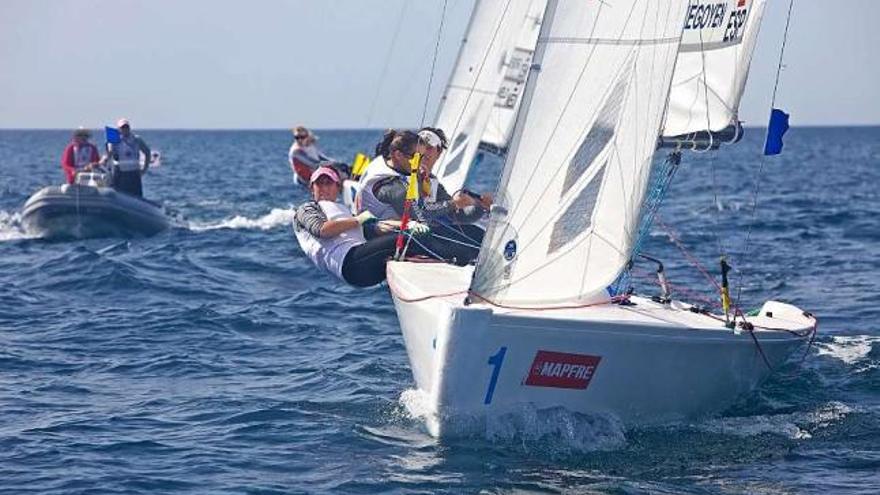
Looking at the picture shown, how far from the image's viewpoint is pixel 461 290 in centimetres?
905

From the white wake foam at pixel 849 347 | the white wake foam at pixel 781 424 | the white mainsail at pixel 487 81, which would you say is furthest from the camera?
the white mainsail at pixel 487 81

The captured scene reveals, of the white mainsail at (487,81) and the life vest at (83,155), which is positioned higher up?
the white mainsail at (487,81)

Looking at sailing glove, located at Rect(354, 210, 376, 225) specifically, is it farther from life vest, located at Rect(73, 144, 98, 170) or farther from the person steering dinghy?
life vest, located at Rect(73, 144, 98, 170)

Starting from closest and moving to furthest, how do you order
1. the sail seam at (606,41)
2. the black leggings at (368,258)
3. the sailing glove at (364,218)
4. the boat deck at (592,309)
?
the boat deck at (592,309), the sail seam at (606,41), the black leggings at (368,258), the sailing glove at (364,218)

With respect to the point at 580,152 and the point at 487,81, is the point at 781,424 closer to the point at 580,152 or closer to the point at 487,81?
the point at 580,152

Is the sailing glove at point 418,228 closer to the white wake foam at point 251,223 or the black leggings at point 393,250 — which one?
the black leggings at point 393,250

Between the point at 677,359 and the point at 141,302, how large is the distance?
7566 mm

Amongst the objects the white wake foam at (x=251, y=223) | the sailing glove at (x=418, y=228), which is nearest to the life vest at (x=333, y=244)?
the sailing glove at (x=418, y=228)

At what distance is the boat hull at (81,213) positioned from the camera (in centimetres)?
2034

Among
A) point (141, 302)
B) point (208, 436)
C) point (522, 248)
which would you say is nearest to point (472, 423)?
point (522, 248)

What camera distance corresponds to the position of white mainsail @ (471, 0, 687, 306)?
845 centimetres

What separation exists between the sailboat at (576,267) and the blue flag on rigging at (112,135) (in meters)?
12.2

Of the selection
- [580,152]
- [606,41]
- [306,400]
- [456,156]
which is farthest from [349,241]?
[456,156]

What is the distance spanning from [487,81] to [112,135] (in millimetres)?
6740
